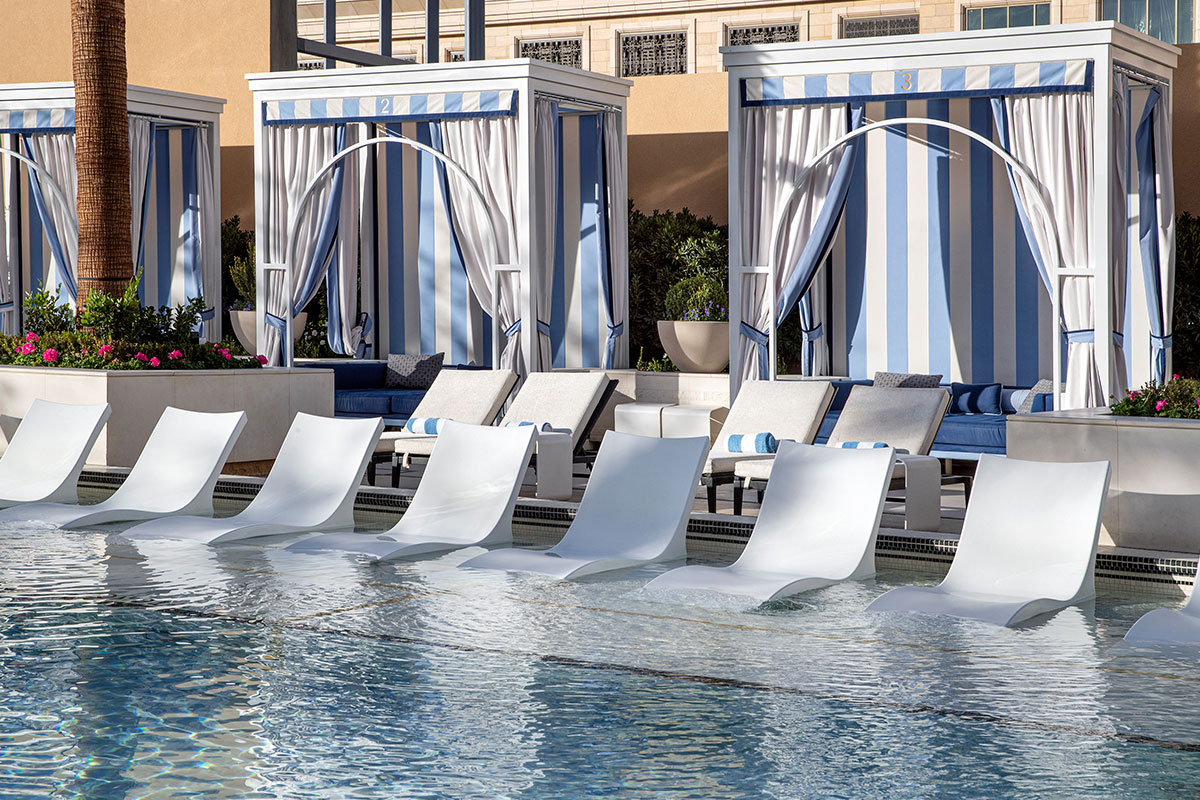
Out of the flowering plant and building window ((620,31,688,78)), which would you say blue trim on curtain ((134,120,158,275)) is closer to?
the flowering plant

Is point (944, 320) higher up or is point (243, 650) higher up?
point (944, 320)

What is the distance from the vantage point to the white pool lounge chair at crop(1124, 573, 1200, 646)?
4.85 m

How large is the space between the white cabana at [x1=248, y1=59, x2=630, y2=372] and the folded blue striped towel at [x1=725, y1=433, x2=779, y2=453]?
7.93ft

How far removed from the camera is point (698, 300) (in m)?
12.2

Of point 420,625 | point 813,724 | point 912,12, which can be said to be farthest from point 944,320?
point 912,12

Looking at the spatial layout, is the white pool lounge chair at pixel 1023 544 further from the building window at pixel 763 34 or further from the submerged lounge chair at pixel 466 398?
the building window at pixel 763 34

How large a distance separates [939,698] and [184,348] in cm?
674

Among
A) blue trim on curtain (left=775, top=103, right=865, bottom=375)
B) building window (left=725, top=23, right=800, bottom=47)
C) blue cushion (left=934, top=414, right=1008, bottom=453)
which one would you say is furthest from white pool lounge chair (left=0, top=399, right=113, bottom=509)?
building window (left=725, top=23, right=800, bottom=47)

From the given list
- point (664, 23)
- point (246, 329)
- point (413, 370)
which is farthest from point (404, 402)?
point (664, 23)

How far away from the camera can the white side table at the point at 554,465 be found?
28.4ft

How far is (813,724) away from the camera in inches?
162

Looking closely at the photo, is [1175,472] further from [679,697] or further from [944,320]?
[944,320]

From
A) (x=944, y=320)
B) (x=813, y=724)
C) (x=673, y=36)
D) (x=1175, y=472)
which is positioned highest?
(x=673, y=36)

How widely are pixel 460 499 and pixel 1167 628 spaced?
334 centimetres
